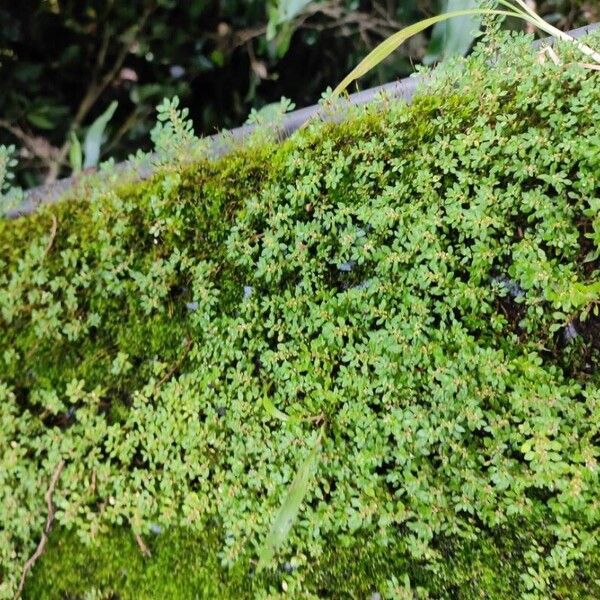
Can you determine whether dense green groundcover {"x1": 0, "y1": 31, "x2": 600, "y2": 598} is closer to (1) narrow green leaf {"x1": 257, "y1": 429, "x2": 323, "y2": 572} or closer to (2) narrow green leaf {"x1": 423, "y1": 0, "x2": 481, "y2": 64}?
(1) narrow green leaf {"x1": 257, "y1": 429, "x2": 323, "y2": 572}

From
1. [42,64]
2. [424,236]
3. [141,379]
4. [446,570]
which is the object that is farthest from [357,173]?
[42,64]

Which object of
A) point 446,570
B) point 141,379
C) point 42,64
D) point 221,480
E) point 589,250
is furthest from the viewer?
point 42,64

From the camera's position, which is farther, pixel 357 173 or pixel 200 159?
pixel 200 159

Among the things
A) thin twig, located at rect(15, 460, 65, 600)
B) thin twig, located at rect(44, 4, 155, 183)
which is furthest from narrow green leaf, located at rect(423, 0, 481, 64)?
thin twig, located at rect(15, 460, 65, 600)

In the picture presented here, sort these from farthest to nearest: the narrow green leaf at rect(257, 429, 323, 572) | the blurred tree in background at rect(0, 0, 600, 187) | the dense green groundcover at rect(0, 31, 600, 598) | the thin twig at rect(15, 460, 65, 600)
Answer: the blurred tree in background at rect(0, 0, 600, 187)
the thin twig at rect(15, 460, 65, 600)
the narrow green leaf at rect(257, 429, 323, 572)
the dense green groundcover at rect(0, 31, 600, 598)

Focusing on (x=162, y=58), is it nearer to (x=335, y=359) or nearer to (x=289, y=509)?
(x=335, y=359)

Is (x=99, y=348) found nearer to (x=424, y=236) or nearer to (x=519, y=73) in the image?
(x=424, y=236)
